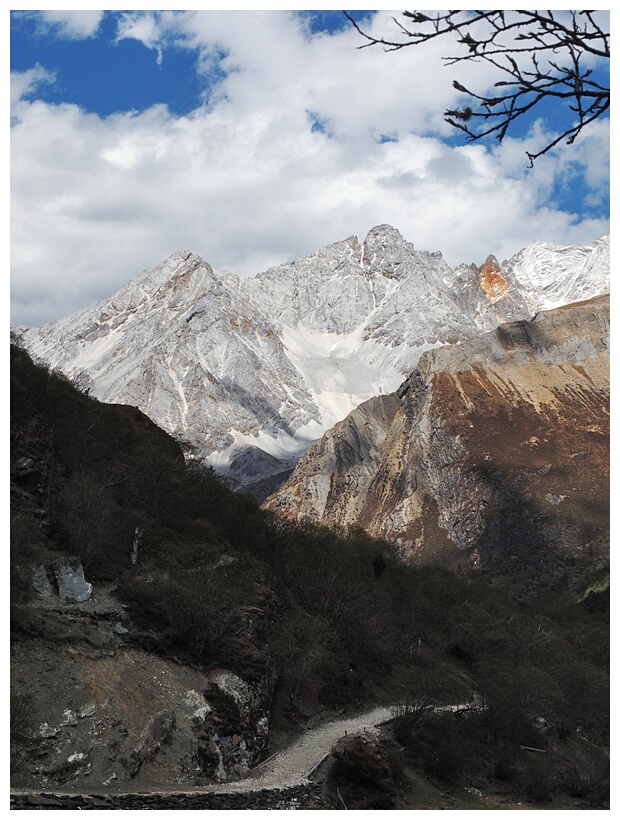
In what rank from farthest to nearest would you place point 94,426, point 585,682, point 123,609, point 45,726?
point 94,426, point 585,682, point 123,609, point 45,726

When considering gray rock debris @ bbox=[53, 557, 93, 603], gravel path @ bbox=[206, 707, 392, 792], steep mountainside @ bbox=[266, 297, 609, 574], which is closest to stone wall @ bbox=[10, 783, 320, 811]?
gravel path @ bbox=[206, 707, 392, 792]

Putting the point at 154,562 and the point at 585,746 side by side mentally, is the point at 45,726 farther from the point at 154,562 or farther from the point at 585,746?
the point at 585,746

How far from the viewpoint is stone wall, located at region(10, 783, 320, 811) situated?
1342 cm

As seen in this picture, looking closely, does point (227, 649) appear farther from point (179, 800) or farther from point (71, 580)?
point (179, 800)

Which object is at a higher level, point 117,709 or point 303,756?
point 117,709

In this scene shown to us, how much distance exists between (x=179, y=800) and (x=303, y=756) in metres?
7.99

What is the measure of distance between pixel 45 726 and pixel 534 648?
31496 millimetres

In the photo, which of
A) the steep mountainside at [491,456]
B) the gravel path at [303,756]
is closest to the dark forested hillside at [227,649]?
the gravel path at [303,756]

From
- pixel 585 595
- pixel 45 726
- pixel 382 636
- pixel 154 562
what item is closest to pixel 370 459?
pixel 585 595

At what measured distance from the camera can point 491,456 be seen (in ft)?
325

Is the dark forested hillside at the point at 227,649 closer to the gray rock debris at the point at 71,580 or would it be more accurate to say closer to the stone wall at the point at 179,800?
the gray rock debris at the point at 71,580

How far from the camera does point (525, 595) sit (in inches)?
2847

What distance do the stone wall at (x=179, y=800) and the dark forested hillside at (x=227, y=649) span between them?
1.15 metres

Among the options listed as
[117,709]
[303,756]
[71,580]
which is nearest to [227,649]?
[303,756]
